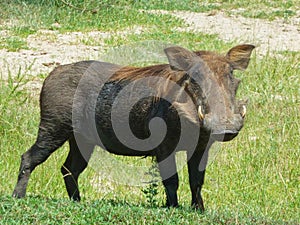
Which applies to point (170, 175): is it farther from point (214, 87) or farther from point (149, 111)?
point (214, 87)

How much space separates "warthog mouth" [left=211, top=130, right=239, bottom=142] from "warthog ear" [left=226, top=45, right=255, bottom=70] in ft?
1.94

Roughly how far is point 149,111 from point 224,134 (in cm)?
70

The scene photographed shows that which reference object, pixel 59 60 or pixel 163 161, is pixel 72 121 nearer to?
pixel 163 161

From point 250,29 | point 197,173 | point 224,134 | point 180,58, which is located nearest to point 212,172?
point 197,173

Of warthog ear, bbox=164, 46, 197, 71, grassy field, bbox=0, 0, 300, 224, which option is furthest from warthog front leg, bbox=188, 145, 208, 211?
warthog ear, bbox=164, 46, 197, 71

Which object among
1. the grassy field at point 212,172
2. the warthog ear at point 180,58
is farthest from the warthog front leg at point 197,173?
the warthog ear at point 180,58

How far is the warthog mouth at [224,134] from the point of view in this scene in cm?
448

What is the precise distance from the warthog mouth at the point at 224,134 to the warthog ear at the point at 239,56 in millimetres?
590

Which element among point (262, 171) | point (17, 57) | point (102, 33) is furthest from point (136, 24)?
point (262, 171)

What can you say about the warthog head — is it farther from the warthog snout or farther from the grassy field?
the grassy field

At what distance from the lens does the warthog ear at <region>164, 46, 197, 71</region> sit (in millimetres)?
4840

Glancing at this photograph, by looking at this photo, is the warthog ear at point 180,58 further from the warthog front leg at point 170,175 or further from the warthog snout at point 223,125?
the warthog front leg at point 170,175

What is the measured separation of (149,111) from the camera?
16.6ft

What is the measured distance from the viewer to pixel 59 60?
33.3ft
